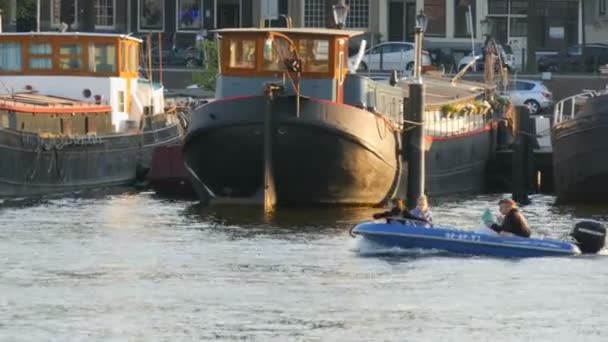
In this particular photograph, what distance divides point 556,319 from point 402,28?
198ft

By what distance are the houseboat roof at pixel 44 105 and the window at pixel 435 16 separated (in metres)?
36.8

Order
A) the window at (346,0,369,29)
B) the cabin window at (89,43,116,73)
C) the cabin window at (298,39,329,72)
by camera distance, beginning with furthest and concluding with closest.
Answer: the window at (346,0,369,29), the cabin window at (89,43,116,73), the cabin window at (298,39,329,72)

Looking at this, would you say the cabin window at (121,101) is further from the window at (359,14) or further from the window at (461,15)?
the window at (461,15)

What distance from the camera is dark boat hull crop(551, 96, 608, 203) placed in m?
49.5

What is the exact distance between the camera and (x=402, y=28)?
3610 inches

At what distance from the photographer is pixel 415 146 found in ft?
158

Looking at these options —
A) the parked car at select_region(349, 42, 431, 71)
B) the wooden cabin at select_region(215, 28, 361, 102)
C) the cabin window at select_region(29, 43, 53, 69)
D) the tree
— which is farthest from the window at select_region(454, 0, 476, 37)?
the wooden cabin at select_region(215, 28, 361, 102)

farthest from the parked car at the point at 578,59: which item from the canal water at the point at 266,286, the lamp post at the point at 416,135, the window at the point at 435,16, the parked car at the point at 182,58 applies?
the canal water at the point at 266,286

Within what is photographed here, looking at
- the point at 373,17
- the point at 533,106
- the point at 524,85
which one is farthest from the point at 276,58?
the point at 373,17

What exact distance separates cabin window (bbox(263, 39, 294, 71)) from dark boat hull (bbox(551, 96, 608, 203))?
24.2 feet

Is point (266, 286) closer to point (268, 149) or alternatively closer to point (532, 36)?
point (268, 149)

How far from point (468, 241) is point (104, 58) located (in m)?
20.2

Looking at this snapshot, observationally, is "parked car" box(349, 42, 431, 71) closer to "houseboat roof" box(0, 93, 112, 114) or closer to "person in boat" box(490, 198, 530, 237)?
"houseboat roof" box(0, 93, 112, 114)

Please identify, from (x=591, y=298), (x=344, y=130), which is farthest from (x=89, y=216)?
(x=591, y=298)
